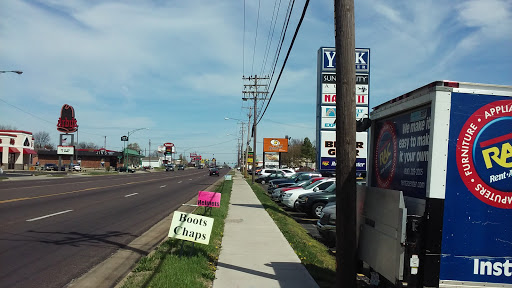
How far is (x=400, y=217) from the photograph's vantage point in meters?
4.21

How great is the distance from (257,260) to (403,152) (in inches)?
159

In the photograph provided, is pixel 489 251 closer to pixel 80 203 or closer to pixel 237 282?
pixel 237 282

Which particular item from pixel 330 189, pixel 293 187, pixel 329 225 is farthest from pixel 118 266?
pixel 293 187

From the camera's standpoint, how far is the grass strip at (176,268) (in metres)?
6.05

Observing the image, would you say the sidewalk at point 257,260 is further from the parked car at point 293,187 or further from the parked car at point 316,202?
the parked car at point 293,187

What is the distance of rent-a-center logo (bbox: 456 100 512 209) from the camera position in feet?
14.0

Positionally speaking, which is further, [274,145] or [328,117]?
[274,145]

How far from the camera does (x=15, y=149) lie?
6662cm

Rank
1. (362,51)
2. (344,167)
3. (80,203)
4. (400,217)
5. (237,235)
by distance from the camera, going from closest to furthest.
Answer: (400,217), (344,167), (237,235), (362,51), (80,203)

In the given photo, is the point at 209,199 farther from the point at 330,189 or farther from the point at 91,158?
the point at 91,158

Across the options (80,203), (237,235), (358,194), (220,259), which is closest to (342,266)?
(358,194)

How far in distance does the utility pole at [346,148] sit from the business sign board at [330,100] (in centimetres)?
1062

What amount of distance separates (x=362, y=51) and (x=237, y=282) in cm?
1185

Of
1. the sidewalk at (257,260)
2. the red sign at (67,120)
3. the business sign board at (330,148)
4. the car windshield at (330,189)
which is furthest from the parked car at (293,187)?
the red sign at (67,120)
